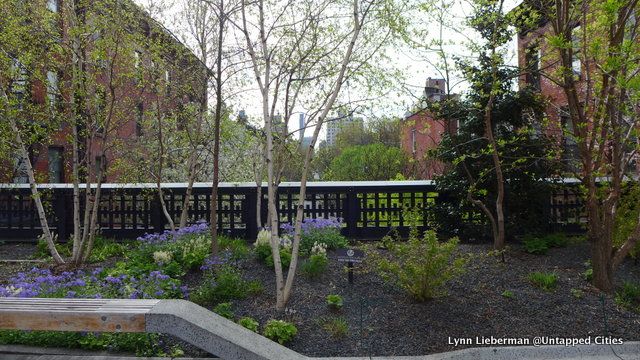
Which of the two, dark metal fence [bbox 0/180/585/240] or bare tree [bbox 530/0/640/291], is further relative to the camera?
dark metal fence [bbox 0/180/585/240]

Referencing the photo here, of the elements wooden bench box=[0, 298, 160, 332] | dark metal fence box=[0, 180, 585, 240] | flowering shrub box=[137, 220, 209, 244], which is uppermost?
dark metal fence box=[0, 180, 585, 240]

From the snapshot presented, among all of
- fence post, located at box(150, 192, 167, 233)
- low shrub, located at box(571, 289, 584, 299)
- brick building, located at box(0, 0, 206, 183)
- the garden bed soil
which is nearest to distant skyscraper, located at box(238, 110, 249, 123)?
brick building, located at box(0, 0, 206, 183)

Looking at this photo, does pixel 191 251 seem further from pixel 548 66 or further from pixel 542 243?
pixel 548 66

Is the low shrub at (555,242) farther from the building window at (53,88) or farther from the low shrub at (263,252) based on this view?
the building window at (53,88)

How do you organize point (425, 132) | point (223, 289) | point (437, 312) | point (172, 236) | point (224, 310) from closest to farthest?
point (224, 310)
point (437, 312)
point (223, 289)
point (172, 236)
point (425, 132)

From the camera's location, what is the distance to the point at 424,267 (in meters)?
5.12

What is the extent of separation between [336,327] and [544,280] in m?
2.82

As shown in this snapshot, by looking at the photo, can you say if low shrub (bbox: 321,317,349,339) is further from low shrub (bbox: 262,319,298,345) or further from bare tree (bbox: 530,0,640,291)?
bare tree (bbox: 530,0,640,291)

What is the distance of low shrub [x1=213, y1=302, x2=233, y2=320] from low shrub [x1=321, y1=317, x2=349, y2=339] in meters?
0.99

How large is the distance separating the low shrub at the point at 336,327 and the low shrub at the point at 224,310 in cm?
99

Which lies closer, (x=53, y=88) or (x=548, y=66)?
(x=548, y=66)

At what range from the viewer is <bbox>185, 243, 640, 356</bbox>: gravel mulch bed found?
185 inches

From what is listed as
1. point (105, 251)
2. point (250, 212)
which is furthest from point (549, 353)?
point (105, 251)

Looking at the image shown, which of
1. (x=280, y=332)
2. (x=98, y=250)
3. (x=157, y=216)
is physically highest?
(x=157, y=216)
